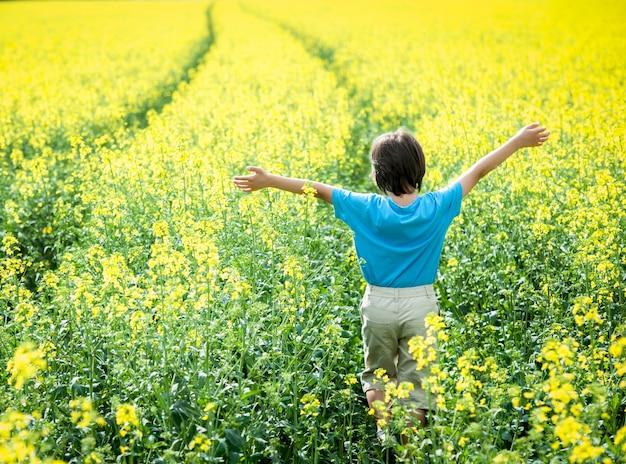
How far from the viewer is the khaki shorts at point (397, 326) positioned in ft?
14.1

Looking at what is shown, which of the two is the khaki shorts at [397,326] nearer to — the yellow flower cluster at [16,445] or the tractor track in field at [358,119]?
the yellow flower cluster at [16,445]

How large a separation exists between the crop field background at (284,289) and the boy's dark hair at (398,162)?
0.84 m

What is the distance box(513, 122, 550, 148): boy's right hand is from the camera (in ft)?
15.3

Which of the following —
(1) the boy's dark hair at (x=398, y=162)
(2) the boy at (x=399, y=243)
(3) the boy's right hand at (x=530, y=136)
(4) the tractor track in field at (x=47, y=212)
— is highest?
(3) the boy's right hand at (x=530, y=136)

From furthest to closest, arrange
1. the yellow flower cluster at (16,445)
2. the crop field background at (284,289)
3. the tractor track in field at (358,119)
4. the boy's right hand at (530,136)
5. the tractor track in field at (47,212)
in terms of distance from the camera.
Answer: the tractor track in field at (358,119) < the tractor track in field at (47,212) < the boy's right hand at (530,136) < the crop field background at (284,289) < the yellow flower cluster at (16,445)

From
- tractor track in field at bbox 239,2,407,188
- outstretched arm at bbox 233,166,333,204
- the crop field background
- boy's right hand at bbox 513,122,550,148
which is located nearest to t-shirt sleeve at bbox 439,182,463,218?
boy's right hand at bbox 513,122,550,148

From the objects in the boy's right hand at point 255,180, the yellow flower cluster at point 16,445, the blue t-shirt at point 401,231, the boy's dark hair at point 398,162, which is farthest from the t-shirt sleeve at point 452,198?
the yellow flower cluster at point 16,445

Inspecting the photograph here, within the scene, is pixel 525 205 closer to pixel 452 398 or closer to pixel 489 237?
pixel 489 237

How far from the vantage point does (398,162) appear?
4285mm

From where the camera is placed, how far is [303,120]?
10430 millimetres

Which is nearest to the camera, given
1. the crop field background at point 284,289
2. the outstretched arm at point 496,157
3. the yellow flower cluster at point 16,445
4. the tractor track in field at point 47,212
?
the yellow flower cluster at point 16,445

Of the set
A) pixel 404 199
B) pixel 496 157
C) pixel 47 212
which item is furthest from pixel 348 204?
pixel 47 212

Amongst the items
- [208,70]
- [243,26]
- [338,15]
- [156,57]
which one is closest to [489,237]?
[208,70]

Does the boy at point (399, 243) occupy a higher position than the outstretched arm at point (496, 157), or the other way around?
the outstretched arm at point (496, 157)
